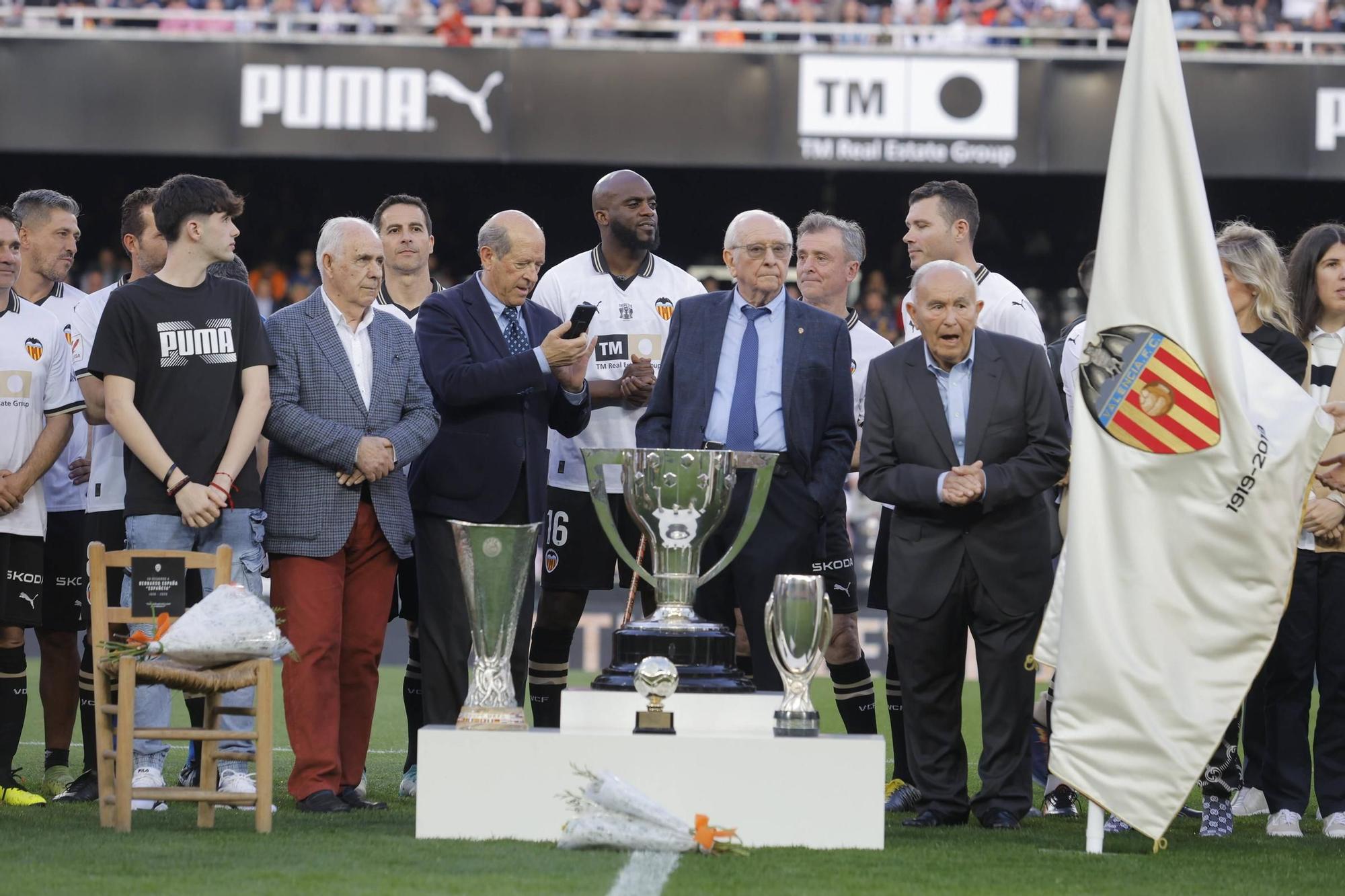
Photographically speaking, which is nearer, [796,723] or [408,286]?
[796,723]

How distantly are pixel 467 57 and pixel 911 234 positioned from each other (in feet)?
38.4

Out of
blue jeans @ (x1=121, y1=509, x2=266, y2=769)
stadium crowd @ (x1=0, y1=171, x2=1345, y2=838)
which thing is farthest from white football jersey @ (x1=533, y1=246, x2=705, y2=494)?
blue jeans @ (x1=121, y1=509, x2=266, y2=769)

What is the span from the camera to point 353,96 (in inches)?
702

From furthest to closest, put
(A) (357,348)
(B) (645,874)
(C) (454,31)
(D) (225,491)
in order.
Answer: (C) (454,31), (A) (357,348), (D) (225,491), (B) (645,874)

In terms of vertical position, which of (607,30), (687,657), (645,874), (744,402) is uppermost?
(607,30)

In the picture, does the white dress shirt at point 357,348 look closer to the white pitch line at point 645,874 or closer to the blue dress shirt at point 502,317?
the blue dress shirt at point 502,317

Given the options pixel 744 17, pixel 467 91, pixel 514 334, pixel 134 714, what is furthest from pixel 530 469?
pixel 744 17

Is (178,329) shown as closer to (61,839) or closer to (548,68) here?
(61,839)

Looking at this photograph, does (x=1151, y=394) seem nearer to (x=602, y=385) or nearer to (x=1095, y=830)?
(x=1095, y=830)

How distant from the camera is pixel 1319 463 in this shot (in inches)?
227

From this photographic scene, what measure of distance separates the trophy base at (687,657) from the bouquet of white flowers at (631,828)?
0.55m

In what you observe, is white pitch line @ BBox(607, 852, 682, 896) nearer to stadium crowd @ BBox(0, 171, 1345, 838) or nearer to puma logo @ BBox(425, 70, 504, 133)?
stadium crowd @ BBox(0, 171, 1345, 838)

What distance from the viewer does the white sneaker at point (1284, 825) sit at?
5.74 metres

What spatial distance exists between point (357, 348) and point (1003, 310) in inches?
95.8
